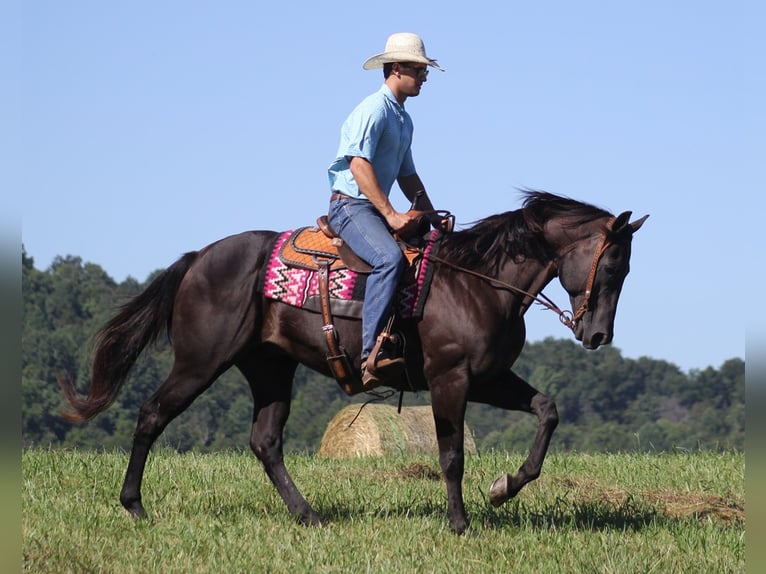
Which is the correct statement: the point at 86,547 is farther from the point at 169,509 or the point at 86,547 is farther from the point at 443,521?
the point at 443,521

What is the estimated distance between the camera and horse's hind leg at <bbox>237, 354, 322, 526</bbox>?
29.3ft

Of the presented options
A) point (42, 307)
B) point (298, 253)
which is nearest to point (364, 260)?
point (298, 253)

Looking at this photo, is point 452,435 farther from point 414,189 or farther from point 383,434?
point 383,434

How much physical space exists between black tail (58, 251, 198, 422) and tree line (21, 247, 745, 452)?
35.9 meters

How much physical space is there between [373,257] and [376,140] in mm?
852

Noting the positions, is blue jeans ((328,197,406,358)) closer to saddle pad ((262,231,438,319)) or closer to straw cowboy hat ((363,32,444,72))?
saddle pad ((262,231,438,319))

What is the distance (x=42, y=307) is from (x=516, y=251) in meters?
85.9

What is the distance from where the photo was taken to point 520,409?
845 centimetres

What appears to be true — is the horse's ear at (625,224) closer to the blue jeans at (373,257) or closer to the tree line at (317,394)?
the blue jeans at (373,257)

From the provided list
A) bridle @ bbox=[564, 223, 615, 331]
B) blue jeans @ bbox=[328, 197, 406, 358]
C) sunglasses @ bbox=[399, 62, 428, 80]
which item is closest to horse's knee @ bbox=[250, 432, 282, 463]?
blue jeans @ bbox=[328, 197, 406, 358]

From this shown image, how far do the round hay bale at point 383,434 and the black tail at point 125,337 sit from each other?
5648 millimetres

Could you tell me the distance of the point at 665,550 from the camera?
24.8 feet

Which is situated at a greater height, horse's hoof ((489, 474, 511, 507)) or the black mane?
the black mane

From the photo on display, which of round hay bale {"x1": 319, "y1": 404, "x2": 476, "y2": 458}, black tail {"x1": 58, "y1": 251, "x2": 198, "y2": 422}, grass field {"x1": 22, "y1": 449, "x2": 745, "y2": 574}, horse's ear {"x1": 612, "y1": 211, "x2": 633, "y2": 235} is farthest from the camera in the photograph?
round hay bale {"x1": 319, "y1": 404, "x2": 476, "y2": 458}
